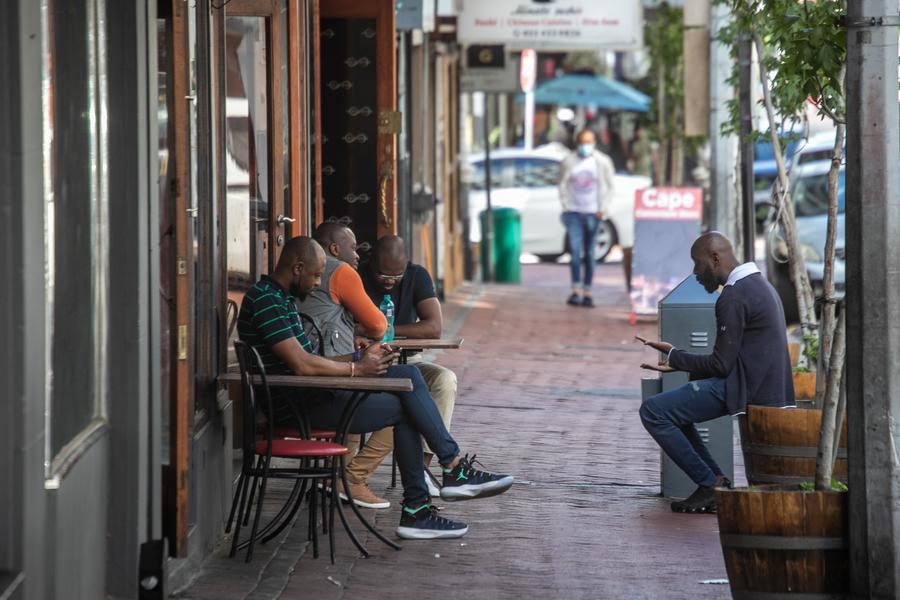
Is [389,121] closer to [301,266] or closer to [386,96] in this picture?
[386,96]

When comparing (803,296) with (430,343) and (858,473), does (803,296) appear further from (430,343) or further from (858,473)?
(858,473)

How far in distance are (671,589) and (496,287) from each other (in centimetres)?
1437

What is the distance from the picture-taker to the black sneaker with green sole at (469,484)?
7.09m

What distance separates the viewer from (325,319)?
23.9ft

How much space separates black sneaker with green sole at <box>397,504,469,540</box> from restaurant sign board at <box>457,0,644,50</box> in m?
10.6

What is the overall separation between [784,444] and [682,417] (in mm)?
764

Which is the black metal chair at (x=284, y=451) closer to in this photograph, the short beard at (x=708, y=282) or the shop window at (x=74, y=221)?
the shop window at (x=74, y=221)

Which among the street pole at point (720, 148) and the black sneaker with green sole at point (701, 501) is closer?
the black sneaker with green sole at point (701, 501)

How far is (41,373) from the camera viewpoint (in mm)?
4277

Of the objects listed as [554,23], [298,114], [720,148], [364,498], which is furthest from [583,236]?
[364,498]

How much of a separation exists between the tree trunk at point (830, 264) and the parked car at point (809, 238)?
216 inches

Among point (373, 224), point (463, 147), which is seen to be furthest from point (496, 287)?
point (373, 224)

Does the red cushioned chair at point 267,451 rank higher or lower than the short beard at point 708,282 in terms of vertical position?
lower

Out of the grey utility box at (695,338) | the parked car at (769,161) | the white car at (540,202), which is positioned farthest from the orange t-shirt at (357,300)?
the white car at (540,202)
